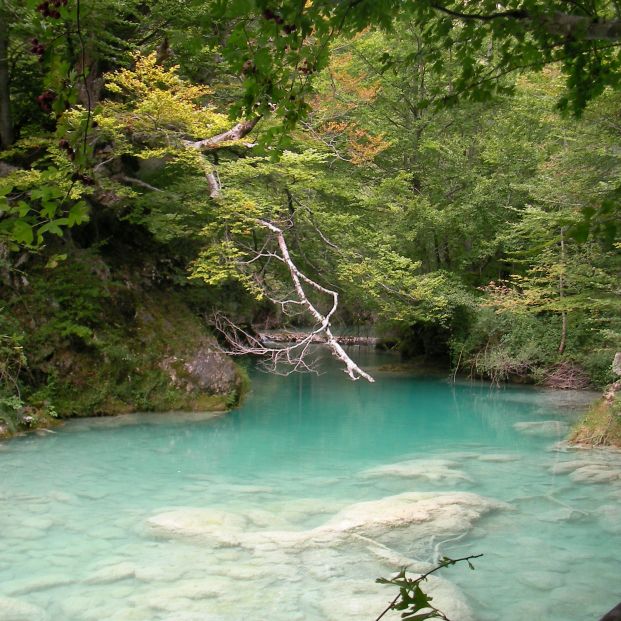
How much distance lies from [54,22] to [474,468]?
8.47 meters

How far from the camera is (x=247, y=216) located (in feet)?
41.8

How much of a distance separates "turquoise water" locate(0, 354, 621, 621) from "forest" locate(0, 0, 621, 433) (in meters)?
1.66

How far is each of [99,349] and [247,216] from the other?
3.73 m

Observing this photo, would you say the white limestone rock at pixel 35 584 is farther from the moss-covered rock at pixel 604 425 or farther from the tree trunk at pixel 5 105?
the tree trunk at pixel 5 105

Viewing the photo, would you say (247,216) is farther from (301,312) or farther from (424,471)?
(424,471)

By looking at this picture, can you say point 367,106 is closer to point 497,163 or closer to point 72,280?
point 497,163

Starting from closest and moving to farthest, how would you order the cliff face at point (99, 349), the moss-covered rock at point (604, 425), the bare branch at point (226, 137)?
the moss-covered rock at point (604, 425) < the cliff face at point (99, 349) < the bare branch at point (226, 137)

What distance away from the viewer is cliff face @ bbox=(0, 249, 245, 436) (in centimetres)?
1163

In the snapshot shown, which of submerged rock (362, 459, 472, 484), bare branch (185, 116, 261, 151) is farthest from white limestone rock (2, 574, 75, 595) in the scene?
bare branch (185, 116, 261, 151)

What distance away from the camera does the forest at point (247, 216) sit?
1176 centimetres

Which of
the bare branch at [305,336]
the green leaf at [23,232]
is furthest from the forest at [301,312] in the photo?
the bare branch at [305,336]

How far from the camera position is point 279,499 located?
7789mm

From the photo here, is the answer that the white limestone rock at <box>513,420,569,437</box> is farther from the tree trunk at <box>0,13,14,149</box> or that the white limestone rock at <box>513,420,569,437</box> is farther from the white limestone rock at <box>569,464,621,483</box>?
the tree trunk at <box>0,13,14,149</box>

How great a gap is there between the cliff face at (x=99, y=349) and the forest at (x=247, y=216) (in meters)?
0.04
